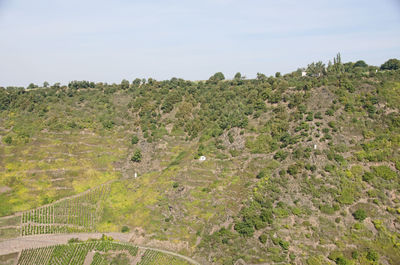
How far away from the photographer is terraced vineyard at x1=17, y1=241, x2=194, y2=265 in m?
57.6

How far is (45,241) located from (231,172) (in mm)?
46562

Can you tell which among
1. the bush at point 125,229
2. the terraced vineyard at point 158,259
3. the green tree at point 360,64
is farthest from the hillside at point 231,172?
the green tree at point 360,64

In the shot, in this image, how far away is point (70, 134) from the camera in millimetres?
98250

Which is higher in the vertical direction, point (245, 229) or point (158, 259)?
point (245, 229)

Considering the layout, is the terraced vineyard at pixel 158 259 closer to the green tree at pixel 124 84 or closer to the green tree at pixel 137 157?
the green tree at pixel 137 157

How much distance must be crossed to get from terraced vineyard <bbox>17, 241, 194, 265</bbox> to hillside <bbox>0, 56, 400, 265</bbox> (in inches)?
130

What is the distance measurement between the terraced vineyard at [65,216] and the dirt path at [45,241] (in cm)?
140

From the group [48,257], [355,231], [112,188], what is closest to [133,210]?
[112,188]

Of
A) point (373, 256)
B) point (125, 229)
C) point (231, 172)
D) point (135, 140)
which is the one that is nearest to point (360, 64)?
point (231, 172)

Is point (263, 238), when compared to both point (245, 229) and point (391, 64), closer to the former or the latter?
point (245, 229)

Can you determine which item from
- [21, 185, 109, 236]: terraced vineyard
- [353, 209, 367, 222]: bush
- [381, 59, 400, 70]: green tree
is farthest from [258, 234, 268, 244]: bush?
[381, 59, 400, 70]: green tree

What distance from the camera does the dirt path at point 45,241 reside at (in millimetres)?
60312

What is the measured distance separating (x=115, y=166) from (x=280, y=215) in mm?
51912

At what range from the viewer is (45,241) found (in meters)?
63.1
